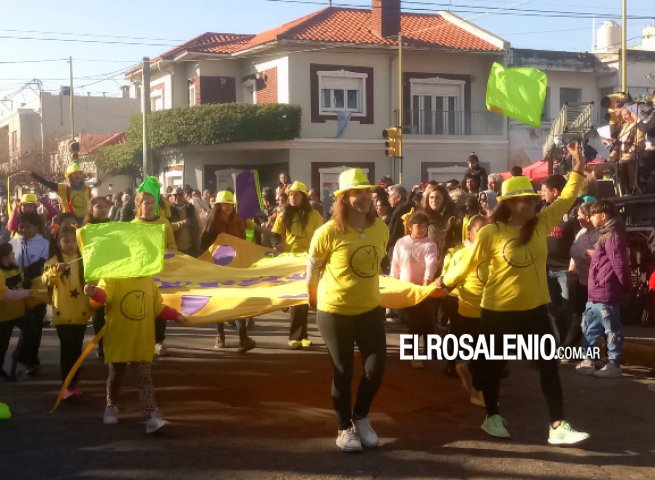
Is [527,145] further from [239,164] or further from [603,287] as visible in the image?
[603,287]

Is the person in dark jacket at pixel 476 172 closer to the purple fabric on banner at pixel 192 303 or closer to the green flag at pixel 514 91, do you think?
the green flag at pixel 514 91

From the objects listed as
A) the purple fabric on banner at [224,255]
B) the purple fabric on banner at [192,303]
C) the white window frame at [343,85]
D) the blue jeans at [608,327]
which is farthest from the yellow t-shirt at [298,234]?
the white window frame at [343,85]

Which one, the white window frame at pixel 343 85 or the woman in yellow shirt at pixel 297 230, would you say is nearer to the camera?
the woman in yellow shirt at pixel 297 230

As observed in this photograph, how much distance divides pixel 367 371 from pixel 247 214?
5728 mm

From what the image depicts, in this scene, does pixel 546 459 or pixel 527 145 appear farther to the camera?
pixel 527 145

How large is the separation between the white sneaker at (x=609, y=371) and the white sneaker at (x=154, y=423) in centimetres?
436

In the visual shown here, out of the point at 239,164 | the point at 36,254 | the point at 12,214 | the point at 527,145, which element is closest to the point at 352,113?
the point at 239,164

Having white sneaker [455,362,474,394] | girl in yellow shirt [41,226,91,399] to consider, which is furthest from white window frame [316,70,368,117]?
white sneaker [455,362,474,394]

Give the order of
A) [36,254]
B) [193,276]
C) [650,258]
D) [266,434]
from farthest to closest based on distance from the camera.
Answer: [650,258], [36,254], [193,276], [266,434]

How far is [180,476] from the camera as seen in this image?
18.7 feet

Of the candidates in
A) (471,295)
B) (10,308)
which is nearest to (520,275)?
(471,295)

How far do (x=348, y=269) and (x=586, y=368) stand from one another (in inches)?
149

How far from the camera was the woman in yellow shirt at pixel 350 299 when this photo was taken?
6.12 meters

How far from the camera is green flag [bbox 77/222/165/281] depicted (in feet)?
21.7
